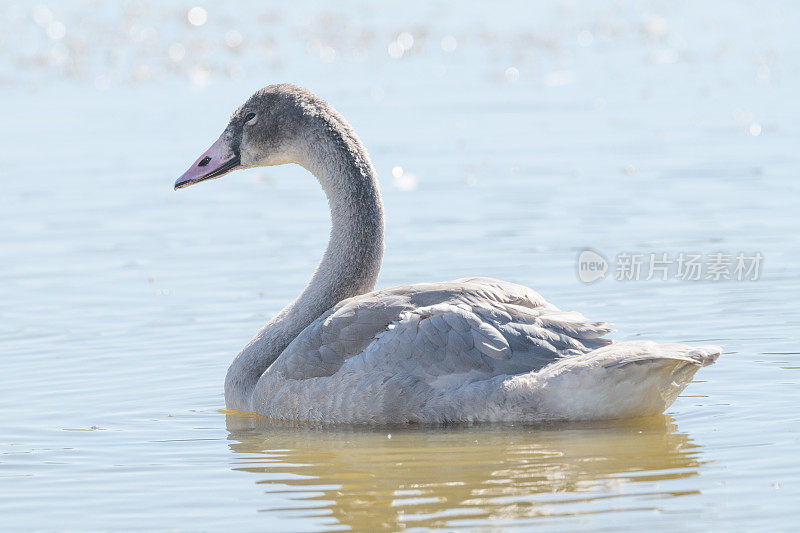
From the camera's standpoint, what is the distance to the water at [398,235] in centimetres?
729

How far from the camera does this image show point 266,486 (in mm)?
7465

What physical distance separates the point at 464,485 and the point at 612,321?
358 centimetres

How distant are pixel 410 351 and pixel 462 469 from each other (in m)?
0.99

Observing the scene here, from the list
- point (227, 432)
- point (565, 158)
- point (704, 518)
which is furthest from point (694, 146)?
point (704, 518)

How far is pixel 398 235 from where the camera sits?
43.2ft

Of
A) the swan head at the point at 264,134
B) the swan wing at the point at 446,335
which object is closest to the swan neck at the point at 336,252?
the swan head at the point at 264,134

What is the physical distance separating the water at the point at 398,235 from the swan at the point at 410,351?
182mm

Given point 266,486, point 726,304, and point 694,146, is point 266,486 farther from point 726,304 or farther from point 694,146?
point 694,146

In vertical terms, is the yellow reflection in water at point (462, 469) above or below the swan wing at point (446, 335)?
below

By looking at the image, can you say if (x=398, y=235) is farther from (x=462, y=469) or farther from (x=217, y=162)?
(x=462, y=469)

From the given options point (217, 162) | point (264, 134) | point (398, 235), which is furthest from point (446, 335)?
point (398, 235)

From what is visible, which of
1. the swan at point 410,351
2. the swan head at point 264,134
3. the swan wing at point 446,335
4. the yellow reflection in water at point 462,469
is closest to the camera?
the yellow reflection in water at point 462,469

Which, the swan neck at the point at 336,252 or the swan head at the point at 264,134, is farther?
the swan head at the point at 264,134

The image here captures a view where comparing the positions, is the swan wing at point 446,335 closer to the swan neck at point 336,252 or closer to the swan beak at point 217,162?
the swan neck at point 336,252
